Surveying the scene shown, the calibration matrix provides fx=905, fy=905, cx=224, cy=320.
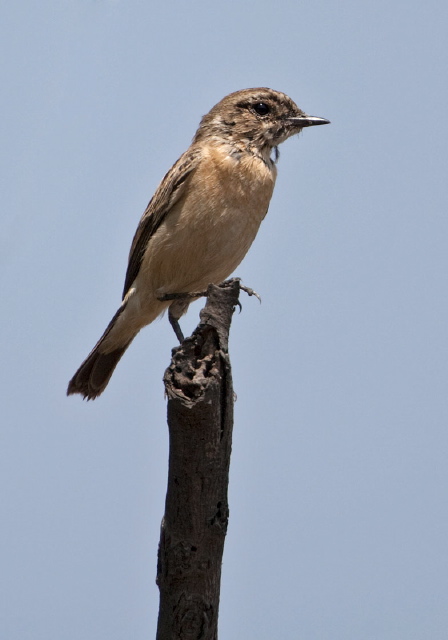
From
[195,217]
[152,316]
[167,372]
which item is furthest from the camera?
[152,316]

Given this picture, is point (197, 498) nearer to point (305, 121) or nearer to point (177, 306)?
point (177, 306)

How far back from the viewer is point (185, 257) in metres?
6.23

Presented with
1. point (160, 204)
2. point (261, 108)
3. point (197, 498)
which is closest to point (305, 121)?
point (261, 108)

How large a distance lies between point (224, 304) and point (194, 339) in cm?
25

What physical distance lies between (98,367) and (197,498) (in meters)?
3.02

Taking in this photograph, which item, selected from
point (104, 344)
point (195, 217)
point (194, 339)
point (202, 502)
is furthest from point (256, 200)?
point (202, 502)

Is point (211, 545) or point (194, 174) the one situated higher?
point (194, 174)

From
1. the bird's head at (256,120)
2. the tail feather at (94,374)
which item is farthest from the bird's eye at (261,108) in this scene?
the tail feather at (94,374)

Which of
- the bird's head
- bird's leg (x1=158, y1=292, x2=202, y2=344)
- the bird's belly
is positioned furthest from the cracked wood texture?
the bird's head

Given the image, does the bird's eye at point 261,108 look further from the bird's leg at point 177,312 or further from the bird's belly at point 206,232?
the bird's leg at point 177,312

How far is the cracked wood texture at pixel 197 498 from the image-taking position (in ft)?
13.7

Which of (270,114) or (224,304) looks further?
(270,114)

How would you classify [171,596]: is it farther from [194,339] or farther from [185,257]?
[185,257]

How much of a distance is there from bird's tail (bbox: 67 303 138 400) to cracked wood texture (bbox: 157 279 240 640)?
2.78m
